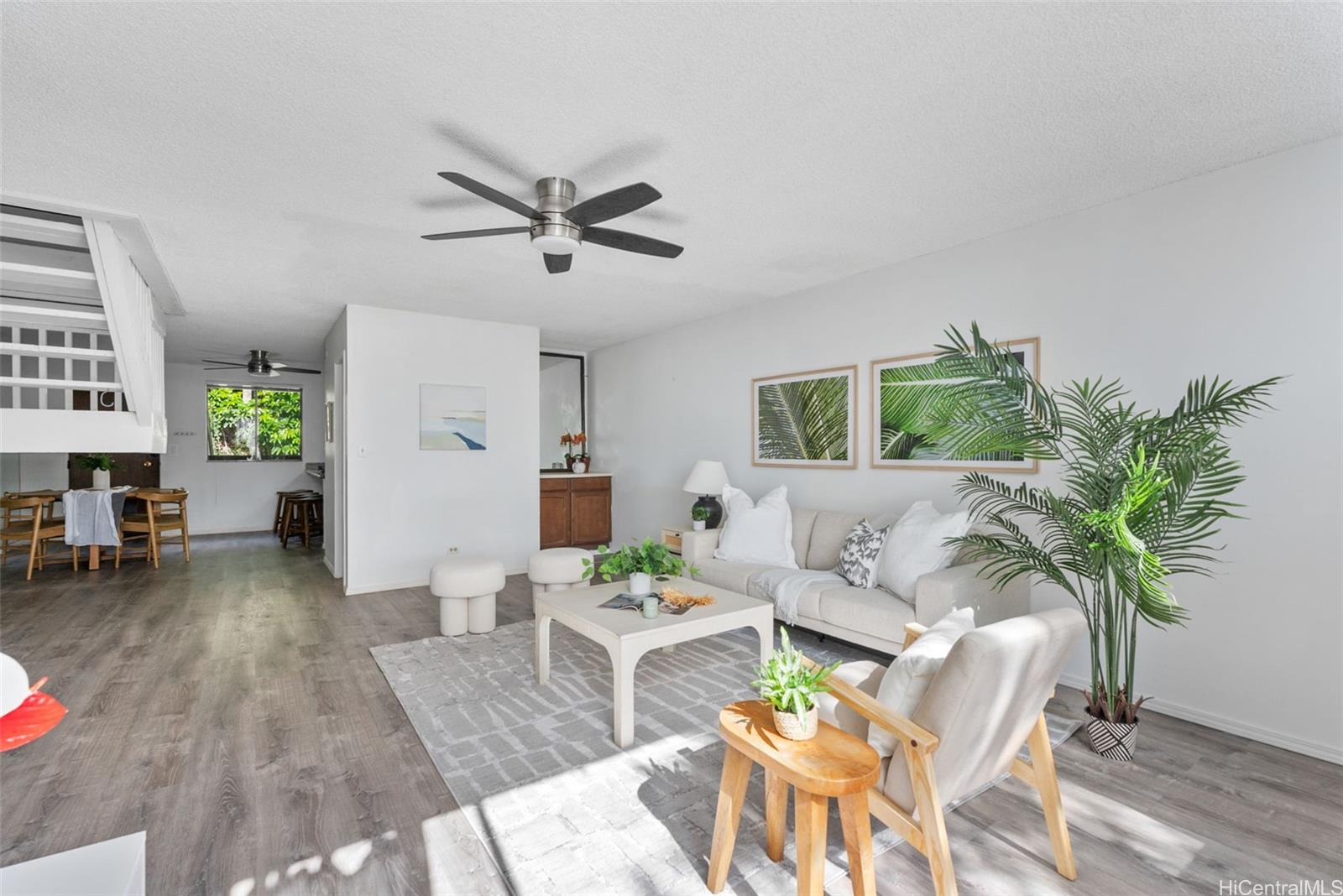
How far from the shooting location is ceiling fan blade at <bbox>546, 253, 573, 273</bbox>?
3.08 meters

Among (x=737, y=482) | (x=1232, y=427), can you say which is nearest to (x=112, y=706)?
(x=737, y=482)

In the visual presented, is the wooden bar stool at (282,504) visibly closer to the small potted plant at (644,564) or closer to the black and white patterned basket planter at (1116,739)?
the small potted plant at (644,564)

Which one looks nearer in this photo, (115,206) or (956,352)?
(956,352)

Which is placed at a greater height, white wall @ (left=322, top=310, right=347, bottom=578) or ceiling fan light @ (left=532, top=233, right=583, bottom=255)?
ceiling fan light @ (left=532, top=233, right=583, bottom=255)

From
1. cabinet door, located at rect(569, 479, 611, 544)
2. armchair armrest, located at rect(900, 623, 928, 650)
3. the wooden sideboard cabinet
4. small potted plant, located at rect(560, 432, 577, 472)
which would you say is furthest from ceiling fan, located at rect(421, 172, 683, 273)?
small potted plant, located at rect(560, 432, 577, 472)

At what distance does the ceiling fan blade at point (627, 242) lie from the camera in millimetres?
2936

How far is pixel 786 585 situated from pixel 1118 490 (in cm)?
180

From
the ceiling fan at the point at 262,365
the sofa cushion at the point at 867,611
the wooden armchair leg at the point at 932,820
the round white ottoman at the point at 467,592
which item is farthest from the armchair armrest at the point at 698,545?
the ceiling fan at the point at 262,365

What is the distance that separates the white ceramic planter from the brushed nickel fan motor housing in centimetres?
219

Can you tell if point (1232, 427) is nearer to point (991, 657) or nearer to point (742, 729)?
point (991, 657)

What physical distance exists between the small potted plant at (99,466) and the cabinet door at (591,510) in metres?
4.83

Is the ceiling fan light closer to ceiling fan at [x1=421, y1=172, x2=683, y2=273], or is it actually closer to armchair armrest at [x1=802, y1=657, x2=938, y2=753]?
ceiling fan at [x1=421, y1=172, x2=683, y2=273]

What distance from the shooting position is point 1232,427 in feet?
8.98

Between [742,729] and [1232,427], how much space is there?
2632 mm
